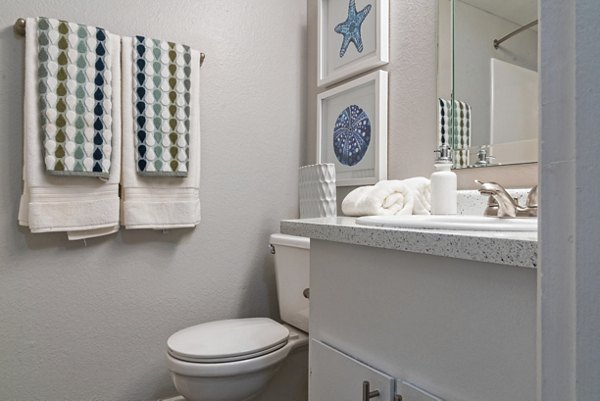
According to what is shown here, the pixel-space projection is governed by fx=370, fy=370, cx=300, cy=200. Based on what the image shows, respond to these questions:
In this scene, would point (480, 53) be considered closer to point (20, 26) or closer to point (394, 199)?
point (394, 199)

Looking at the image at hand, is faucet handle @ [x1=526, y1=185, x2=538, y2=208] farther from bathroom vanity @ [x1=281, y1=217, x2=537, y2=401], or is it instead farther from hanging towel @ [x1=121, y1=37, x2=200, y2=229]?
hanging towel @ [x1=121, y1=37, x2=200, y2=229]

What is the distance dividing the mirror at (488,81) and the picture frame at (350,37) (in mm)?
234

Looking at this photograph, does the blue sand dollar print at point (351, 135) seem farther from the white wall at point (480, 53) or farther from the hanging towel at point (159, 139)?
the hanging towel at point (159, 139)

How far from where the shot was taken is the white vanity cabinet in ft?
1.53

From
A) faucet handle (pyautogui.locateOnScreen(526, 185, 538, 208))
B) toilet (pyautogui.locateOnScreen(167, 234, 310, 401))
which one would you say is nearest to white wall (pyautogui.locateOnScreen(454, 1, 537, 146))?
faucet handle (pyautogui.locateOnScreen(526, 185, 538, 208))

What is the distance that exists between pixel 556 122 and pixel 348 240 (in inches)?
17.1

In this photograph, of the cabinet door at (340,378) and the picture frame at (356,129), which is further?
the picture frame at (356,129)

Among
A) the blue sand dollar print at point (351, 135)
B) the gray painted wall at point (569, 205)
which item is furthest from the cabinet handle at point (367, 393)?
the blue sand dollar print at point (351, 135)

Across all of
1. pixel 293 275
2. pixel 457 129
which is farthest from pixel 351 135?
pixel 293 275

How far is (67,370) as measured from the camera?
1323mm

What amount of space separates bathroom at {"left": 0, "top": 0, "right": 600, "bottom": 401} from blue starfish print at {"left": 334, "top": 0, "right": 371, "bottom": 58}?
0.47 ft

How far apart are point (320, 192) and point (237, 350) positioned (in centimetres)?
58

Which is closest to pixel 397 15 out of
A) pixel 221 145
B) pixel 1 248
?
pixel 221 145

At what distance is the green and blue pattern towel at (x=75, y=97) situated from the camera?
124cm
